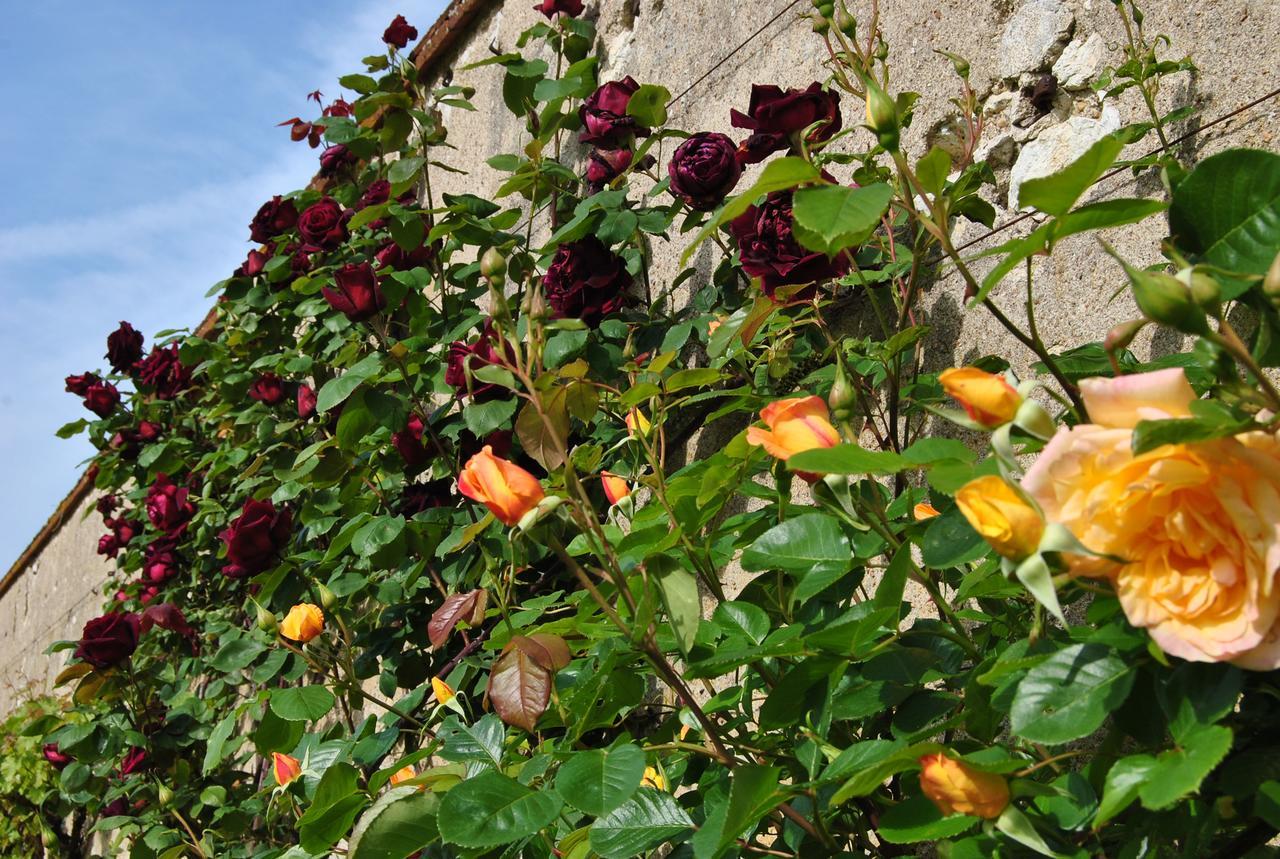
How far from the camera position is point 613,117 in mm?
1828

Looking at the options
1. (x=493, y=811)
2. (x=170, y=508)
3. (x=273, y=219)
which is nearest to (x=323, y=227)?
(x=273, y=219)

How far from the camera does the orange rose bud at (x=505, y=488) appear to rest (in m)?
0.80

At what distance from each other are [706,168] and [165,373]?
236cm

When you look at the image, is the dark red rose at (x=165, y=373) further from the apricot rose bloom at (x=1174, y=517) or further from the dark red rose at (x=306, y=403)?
the apricot rose bloom at (x=1174, y=517)

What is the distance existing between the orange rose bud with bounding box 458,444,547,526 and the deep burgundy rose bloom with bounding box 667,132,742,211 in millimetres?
852

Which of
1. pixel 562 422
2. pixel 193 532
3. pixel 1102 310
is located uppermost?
pixel 193 532

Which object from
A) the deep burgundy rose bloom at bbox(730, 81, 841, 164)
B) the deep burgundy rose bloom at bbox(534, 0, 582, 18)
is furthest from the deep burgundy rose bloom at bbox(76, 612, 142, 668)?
the deep burgundy rose bloom at bbox(730, 81, 841, 164)

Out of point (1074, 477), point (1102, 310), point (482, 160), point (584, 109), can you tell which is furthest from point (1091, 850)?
point (482, 160)

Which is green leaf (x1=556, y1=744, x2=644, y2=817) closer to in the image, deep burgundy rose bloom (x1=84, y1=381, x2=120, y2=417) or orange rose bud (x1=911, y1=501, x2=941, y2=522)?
orange rose bud (x1=911, y1=501, x2=941, y2=522)

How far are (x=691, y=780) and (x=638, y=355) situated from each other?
81 cm

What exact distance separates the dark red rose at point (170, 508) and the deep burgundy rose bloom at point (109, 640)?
58cm

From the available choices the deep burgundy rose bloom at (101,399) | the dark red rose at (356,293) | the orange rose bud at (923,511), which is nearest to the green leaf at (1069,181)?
the orange rose bud at (923,511)

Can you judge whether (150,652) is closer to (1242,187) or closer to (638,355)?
(638,355)

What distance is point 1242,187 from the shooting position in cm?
60
